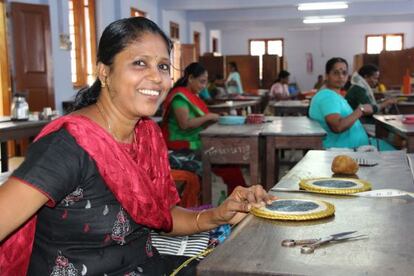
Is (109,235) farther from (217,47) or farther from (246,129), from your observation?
(217,47)

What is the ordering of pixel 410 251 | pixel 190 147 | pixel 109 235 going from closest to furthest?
1. pixel 410 251
2. pixel 109 235
3. pixel 190 147

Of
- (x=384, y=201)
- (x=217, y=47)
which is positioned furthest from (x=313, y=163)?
(x=217, y=47)

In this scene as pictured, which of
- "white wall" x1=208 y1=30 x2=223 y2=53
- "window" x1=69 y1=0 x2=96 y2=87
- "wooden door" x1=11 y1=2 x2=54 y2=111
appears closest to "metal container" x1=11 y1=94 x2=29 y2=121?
"wooden door" x1=11 y1=2 x2=54 y2=111

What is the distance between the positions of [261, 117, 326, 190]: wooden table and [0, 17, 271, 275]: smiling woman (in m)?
2.23

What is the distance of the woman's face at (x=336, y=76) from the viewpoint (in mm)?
4141

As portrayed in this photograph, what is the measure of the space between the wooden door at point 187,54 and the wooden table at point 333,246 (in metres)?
10.7

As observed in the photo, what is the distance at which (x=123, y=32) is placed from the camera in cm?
137

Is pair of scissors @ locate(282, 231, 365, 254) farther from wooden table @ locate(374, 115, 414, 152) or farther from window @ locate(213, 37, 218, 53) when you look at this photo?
window @ locate(213, 37, 218, 53)

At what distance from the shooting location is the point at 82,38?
314 inches

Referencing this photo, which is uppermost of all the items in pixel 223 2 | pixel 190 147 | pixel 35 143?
pixel 223 2

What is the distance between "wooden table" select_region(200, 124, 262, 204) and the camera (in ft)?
11.9

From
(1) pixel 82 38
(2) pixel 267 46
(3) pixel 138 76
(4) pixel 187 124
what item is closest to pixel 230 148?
(4) pixel 187 124

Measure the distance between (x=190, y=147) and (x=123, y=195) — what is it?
2957 millimetres

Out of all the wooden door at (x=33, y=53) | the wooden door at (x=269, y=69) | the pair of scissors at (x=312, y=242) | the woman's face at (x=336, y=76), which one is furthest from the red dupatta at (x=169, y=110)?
the wooden door at (x=269, y=69)
